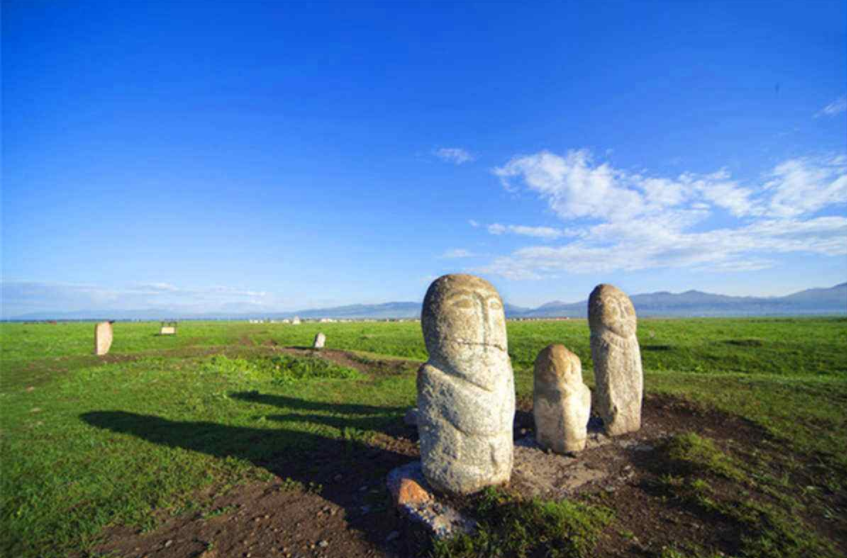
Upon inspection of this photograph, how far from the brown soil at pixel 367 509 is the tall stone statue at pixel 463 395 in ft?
1.75

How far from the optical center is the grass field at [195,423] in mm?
6824

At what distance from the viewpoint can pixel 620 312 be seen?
977cm

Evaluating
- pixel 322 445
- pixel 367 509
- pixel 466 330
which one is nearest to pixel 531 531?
pixel 367 509

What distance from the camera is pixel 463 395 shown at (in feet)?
21.5

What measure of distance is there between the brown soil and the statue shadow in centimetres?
4

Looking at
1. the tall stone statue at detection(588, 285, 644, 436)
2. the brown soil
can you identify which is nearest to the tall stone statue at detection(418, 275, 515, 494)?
the brown soil

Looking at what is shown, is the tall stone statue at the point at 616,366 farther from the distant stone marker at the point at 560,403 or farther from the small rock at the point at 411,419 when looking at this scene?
the small rock at the point at 411,419

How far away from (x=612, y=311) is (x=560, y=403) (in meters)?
2.84

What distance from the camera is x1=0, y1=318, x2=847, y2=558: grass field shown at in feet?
22.4

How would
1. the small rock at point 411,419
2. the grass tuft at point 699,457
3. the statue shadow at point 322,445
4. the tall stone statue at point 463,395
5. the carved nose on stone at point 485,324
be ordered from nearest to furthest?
1. the tall stone statue at point 463,395
2. the carved nose on stone at point 485,324
3. the statue shadow at point 322,445
4. the grass tuft at point 699,457
5. the small rock at point 411,419

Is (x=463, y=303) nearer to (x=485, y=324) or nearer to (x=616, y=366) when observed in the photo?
(x=485, y=324)

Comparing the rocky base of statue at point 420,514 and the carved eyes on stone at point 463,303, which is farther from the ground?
the carved eyes on stone at point 463,303

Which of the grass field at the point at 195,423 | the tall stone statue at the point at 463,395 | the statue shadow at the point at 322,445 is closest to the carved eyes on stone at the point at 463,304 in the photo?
the tall stone statue at the point at 463,395

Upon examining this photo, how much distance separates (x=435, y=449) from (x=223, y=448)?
567cm
